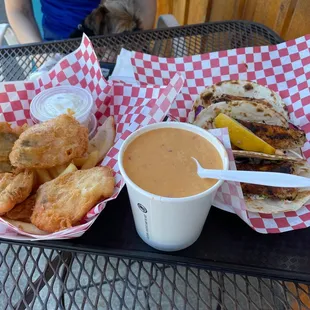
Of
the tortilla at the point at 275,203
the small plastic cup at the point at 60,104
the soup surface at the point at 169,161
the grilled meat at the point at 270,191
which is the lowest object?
the tortilla at the point at 275,203

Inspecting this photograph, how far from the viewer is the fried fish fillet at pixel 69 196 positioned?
918mm

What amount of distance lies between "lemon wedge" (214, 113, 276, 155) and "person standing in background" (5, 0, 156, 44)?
56.9 inches

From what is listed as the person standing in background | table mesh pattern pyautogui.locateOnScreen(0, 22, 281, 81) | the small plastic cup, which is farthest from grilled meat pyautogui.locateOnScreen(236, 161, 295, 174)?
the person standing in background

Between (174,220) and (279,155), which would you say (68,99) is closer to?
(174,220)

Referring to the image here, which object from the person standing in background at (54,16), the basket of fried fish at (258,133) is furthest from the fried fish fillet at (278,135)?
the person standing in background at (54,16)

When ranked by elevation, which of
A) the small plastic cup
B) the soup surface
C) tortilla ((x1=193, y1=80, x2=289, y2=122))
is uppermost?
the soup surface

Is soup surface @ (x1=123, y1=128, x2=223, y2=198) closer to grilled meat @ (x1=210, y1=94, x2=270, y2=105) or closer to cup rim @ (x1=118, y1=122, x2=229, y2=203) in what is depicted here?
cup rim @ (x1=118, y1=122, x2=229, y2=203)

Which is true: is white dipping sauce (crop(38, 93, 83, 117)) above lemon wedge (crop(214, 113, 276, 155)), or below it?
below

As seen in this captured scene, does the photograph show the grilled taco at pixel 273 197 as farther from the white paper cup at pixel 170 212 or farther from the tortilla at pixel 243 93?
the tortilla at pixel 243 93

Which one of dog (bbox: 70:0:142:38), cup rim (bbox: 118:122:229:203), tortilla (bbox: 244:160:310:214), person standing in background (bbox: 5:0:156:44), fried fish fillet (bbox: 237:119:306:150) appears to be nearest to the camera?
cup rim (bbox: 118:122:229:203)

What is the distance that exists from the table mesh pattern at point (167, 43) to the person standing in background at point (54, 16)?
0.55m

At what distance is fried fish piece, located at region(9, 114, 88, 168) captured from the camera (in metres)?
1.02

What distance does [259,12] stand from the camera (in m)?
2.32

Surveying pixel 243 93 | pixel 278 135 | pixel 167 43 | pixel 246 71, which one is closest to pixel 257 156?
pixel 278 135
